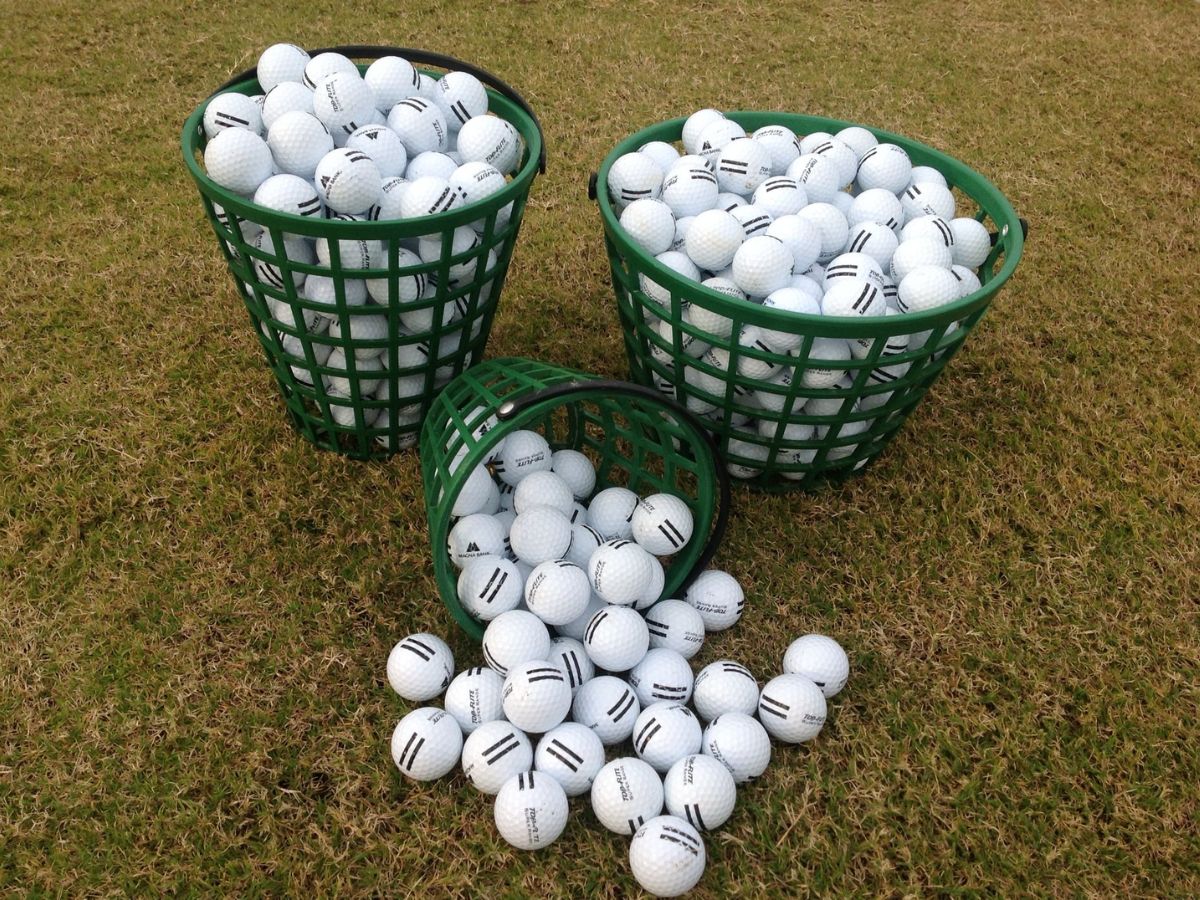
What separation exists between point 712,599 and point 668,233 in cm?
87

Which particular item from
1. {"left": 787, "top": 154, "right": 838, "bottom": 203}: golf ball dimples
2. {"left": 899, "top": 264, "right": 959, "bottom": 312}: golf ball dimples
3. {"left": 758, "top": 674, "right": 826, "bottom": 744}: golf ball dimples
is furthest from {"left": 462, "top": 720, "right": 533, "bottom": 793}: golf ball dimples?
{"left": 787, "top": 154, "right": 838, "bottom": 203}: golf ball dimples

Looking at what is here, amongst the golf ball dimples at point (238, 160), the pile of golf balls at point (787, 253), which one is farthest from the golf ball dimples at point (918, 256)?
the golf ball dimples at point (238, 160)

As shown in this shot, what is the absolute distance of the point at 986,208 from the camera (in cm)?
233

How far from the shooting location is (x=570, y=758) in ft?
5.68

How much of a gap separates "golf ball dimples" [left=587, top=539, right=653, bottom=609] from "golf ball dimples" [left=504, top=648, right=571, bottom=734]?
0.24 m

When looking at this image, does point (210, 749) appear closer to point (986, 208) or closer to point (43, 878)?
point (43, 878)

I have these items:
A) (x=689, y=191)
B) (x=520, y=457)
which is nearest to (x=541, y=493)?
(x=520, y=457)

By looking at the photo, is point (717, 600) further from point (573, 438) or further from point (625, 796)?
point (573, 438)

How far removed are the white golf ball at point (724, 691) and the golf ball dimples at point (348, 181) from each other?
50.3 inches

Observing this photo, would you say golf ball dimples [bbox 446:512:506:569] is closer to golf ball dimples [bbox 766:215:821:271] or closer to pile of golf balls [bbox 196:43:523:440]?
pile of golf balls [bbox 196:43:523:440]

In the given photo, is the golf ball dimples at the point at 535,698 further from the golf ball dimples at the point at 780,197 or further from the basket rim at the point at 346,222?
the golf ball dimples at the point at 780,197

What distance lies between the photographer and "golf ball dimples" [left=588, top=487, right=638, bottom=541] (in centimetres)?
216

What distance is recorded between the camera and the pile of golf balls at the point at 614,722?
1.67 m

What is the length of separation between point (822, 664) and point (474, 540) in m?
0.82
